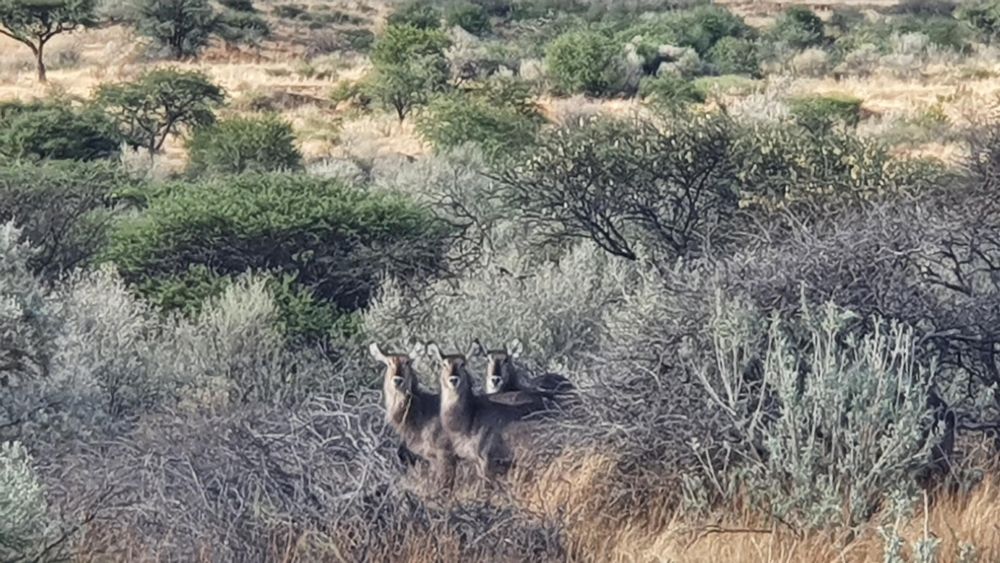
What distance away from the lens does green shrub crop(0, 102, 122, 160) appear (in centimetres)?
2388

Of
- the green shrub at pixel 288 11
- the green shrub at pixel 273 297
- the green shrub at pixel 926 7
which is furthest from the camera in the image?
the green shrub at pixel 926 7

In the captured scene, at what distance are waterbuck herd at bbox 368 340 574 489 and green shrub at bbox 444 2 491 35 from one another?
4625cm

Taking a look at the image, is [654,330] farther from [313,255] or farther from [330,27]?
[330,27]

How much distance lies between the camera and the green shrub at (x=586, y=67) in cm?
3697

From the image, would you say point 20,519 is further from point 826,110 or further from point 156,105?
point 156,105

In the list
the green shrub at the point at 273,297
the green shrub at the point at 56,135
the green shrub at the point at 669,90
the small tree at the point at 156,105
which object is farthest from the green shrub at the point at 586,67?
the green shrub at the point at 273,297

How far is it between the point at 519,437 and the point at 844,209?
4.80 m

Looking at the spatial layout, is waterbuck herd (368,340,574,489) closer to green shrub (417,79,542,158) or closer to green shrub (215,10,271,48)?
green shrub (417,79,542,158)

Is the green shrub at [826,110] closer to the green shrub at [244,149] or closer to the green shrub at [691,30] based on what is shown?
the green shrub at [244,149]

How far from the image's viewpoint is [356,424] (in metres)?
7.51

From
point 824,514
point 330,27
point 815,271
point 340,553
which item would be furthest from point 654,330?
point 330,27

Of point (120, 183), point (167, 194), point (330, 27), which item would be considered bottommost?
point (330, 27)

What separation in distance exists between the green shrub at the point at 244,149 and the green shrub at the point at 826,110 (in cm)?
752

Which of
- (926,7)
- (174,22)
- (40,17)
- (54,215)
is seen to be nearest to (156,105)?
(40,17)
